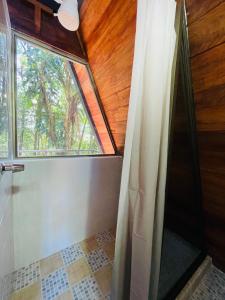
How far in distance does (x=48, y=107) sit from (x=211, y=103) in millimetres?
1493

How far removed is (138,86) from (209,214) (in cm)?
129

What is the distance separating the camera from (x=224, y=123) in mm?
914

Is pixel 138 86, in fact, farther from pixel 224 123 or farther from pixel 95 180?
pixel 95 180

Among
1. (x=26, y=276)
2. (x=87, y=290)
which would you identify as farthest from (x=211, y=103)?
(x=26, y=276)

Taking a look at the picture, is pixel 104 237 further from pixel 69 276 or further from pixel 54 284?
pixel 54 284

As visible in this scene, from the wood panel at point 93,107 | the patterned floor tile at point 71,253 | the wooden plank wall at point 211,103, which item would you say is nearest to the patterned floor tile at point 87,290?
the patterned floor tile at point 71,253

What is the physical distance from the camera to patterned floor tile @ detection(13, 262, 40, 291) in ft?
3.56

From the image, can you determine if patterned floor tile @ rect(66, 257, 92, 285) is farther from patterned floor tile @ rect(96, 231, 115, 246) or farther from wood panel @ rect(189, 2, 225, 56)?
wood panel @ rect(189, 2, 225, 56)

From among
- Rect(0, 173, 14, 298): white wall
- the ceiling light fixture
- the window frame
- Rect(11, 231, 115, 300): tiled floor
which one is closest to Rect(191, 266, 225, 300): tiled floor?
Rect(11, 231, 115, 300): tiled floor

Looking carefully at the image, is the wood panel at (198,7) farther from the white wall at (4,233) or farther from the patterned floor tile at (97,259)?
the patterned floor tile at (97,259)

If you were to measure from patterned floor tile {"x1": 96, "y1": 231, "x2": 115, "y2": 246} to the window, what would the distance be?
1.00 m

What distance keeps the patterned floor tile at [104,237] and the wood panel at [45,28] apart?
84.7 inches

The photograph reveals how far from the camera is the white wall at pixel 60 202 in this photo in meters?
1.19

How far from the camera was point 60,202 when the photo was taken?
138 centimetres
